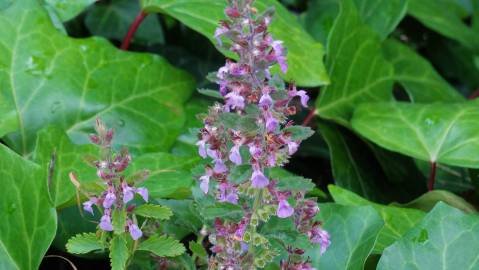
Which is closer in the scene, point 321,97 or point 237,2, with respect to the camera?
point 237,2

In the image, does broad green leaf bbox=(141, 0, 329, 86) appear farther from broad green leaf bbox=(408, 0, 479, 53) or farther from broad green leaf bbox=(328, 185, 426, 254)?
broad green leaf bbox=(408, 0, 479, 53)

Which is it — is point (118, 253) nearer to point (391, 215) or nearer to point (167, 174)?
point (167, 174)

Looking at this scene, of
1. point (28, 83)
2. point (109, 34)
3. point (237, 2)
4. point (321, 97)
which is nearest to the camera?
point (237, 2)

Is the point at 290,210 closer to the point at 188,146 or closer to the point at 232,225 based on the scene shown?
the point at 232,225

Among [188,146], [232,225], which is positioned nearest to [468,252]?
[232,225]

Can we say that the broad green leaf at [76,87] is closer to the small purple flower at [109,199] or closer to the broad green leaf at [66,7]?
the broad green leaf at [66,7]

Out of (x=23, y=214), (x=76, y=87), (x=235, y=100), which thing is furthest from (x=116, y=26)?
(x=235, y=100)

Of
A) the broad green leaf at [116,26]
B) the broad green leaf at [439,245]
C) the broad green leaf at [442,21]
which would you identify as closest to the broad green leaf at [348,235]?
the broad green leaf at [439,245]
